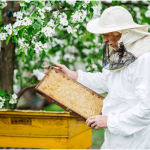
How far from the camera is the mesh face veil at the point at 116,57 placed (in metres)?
1.75

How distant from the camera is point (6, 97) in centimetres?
264

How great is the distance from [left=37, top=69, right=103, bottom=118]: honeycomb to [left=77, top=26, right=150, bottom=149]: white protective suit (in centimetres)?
25

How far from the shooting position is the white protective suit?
5.42 ft

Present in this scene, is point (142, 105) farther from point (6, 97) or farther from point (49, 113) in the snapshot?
point (6, 97)

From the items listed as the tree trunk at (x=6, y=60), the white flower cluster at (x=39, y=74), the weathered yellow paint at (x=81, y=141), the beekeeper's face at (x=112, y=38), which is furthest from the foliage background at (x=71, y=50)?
the beekeeper's face at (x=112, y=38)

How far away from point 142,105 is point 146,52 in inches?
16.8

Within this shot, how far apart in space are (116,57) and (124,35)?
0.72 ft

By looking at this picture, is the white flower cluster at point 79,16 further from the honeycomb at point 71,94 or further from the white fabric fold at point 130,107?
the white fabric fold at point 130,107

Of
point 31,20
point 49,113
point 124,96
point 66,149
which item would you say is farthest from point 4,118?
point 124,96

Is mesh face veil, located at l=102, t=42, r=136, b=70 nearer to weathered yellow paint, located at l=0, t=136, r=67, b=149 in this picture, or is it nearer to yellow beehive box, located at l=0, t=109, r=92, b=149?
yellow beehive box, located at l=0, t=109, r=92, b=149

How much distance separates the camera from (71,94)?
2.25 metres

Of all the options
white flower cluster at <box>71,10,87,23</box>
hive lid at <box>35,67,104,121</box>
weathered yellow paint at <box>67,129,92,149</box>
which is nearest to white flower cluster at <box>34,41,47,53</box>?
hive lid at <box>35,67,104,121</box>

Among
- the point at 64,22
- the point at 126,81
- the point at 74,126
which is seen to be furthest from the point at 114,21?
the point at 74,126

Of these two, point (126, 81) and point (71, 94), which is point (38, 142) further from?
point (126, 81)
